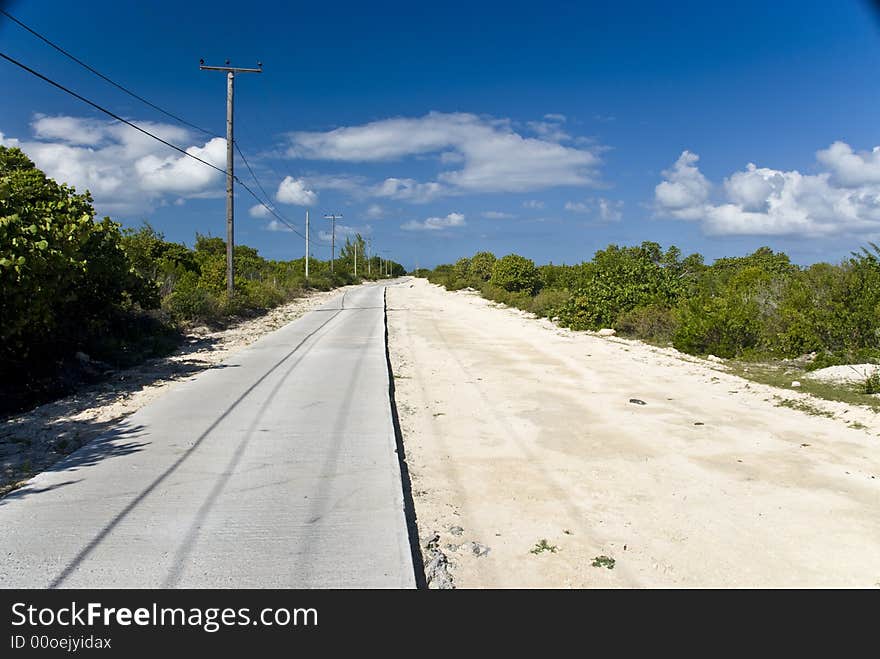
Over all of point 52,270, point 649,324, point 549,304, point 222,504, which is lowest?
point 222,504

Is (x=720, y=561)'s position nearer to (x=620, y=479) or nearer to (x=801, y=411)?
(x=620, y=479)

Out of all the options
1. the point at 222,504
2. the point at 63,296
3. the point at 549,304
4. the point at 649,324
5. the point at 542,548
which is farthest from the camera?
the point at 549,304


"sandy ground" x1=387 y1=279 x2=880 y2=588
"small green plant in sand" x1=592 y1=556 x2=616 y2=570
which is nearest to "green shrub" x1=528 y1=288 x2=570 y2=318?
"sandy ground" x1=387 y1=279 x2=880 y2=588

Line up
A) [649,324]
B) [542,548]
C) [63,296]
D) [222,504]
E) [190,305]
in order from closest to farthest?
[542,548] < [222,504] < [63,296] < [190,305] < [649,324]

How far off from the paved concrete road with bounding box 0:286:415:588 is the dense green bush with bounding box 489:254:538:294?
1387 inches

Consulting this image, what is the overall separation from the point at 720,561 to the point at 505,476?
254 centimetres

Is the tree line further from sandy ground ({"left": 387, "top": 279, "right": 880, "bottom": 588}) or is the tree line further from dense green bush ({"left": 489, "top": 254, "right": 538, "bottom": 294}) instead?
dense green bush ({"left": 489, "top": 254, "right": 538, "bottom": 294})

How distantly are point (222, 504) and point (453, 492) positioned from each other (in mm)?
2182

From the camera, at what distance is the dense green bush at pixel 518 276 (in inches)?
1747

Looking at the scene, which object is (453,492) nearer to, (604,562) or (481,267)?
(604,562)

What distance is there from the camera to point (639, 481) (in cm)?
682

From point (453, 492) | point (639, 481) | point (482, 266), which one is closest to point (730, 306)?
point (639, 481)

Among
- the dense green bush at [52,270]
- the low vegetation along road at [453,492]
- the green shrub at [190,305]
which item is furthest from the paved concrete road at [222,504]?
the green shrub at [190,305]

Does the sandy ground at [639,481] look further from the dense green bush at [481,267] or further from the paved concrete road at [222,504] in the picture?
the dense green bush at [481,267]
